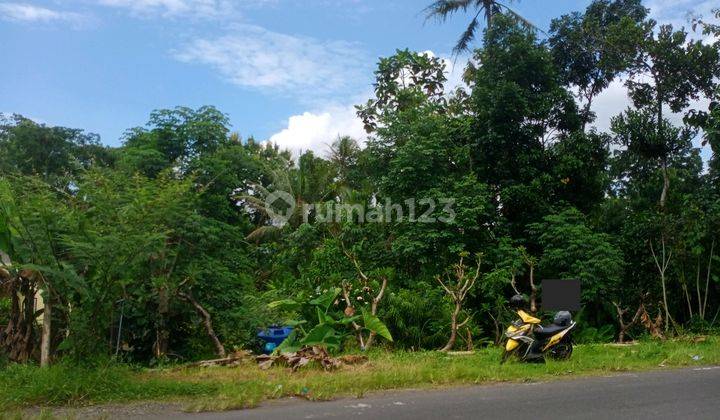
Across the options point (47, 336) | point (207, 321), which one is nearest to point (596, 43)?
point (207, 321)

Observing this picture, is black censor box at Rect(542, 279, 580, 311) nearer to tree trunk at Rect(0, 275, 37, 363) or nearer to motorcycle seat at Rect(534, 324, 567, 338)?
motorcycle seat at Rect(534, 324, 567, 338)

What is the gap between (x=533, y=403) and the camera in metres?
6.12

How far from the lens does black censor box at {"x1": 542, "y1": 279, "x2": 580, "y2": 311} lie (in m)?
9.64

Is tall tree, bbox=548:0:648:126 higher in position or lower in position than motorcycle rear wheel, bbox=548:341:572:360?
higher

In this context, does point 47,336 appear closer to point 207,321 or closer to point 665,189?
point 207,321

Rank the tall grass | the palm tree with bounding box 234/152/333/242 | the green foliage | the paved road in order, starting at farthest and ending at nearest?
the palm tree with bounding box 234/152/333/242 → the green foliage → the tall grass → the paved road

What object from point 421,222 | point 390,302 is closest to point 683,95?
point 421,222

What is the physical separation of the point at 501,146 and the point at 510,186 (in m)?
1.10

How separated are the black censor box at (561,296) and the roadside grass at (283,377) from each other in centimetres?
77

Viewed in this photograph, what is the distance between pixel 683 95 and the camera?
1522 centimetres

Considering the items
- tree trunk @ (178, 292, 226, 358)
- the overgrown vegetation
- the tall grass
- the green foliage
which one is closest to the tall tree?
the overgrown vegetation

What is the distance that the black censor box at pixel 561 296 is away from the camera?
9641 millimetres

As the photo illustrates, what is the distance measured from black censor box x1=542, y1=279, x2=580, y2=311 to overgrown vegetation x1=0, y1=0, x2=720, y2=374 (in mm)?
829

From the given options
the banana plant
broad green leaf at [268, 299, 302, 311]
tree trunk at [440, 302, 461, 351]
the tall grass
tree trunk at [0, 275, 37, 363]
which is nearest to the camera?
the tall grass
